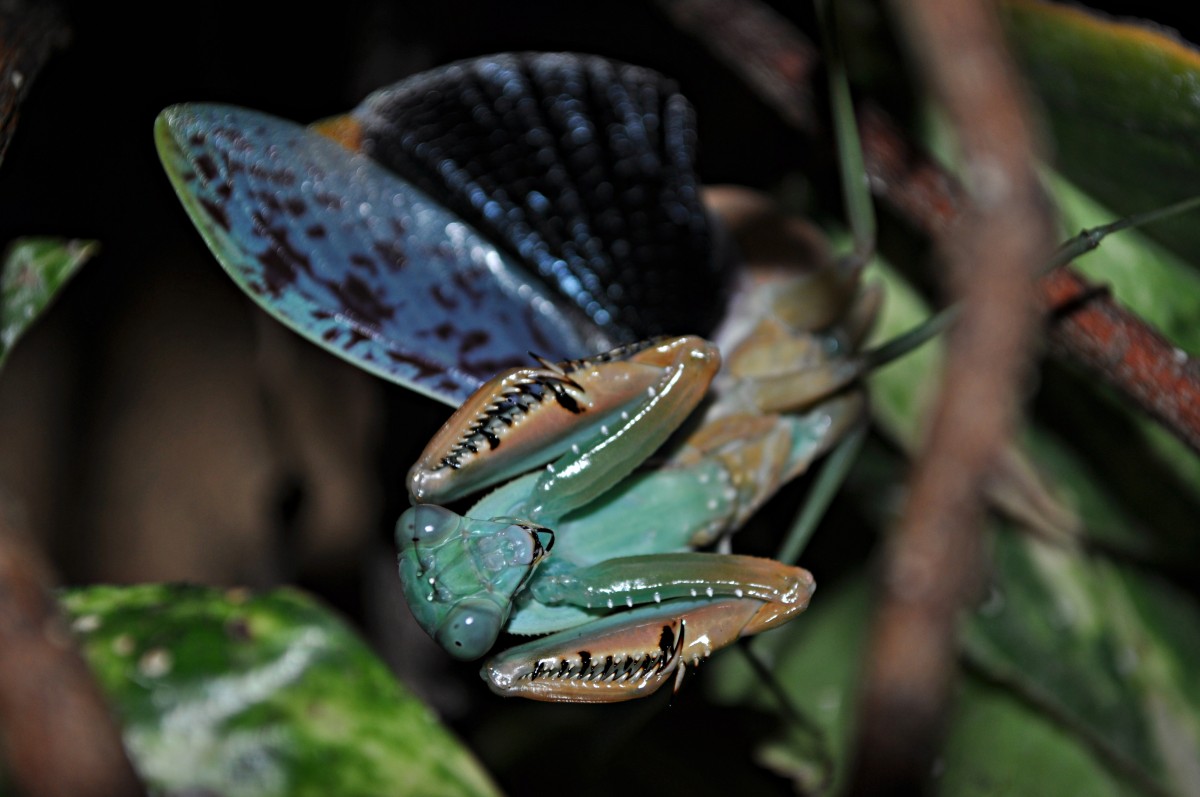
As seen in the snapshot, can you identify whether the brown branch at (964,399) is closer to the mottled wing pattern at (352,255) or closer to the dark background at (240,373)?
the mottled wing pattern at (352,255)

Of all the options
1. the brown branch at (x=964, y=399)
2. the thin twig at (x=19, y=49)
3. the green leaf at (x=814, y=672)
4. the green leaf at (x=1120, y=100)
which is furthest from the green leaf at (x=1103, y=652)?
the thin twig at (x=19, y=49)

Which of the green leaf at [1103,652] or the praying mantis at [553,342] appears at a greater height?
the praying mantis at [553,342]

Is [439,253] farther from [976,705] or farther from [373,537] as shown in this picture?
[976,705]

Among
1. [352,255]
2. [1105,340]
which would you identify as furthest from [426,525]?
[1105,340]

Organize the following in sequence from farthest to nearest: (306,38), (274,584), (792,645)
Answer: (274,584)
(306,38)
(792,645)

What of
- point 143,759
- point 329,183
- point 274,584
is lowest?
point 274,584

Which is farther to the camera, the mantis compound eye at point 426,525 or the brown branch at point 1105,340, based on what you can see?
the brown branch at point 1105,340

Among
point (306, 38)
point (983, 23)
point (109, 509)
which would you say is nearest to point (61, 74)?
point (306, 38)
